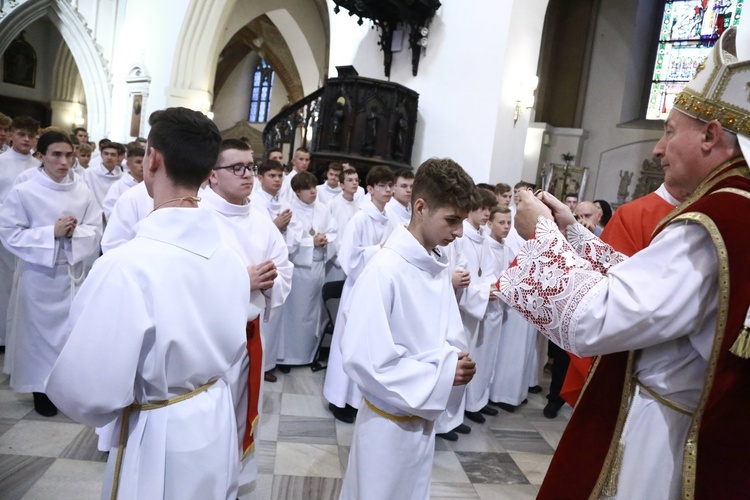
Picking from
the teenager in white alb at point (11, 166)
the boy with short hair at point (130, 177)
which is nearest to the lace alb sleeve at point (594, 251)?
the boy with short hair at point (130, 177)

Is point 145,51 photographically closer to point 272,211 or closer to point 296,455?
point 272,211

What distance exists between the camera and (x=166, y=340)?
1455 mm

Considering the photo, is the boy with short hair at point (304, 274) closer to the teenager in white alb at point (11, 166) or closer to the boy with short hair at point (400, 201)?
the boy with short hair at point (400, 201)

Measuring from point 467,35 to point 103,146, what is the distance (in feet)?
17.3

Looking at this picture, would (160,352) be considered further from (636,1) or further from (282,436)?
(636,1)

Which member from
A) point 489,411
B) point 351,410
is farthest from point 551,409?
point 351,410

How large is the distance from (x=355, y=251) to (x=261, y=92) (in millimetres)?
21261

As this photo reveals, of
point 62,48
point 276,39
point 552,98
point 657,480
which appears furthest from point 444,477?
point 62,48

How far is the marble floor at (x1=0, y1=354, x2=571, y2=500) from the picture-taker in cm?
299

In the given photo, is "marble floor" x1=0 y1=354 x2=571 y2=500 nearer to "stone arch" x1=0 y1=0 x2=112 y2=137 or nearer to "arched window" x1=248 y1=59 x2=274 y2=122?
"stone arch" x1=0 y1=0 x2=112 y2=137

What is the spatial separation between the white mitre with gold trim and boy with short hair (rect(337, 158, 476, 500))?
0.87 m

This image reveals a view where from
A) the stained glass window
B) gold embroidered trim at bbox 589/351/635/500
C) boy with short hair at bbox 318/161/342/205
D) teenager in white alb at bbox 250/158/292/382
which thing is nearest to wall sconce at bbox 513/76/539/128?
boy with short hair at bbox 318/161/342/205

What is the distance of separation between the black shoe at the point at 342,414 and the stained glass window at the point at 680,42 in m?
11.8

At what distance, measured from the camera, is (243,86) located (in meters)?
24.5
